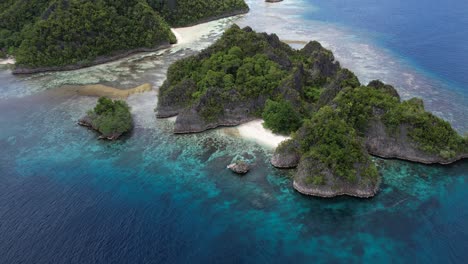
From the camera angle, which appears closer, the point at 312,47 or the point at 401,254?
the point at 401,254

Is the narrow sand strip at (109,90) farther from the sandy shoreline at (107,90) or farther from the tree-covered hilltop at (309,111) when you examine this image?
the tree-covered hilltop at (309,111)

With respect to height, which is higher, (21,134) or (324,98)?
(324,98)

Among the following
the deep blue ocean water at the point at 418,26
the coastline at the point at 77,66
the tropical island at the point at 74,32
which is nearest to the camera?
the deep blue ocean water at the point at 418,26

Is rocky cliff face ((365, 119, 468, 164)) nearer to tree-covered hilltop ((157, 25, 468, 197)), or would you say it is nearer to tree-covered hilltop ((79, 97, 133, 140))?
tree-covered hilltop ((157, 25, 468, 197))

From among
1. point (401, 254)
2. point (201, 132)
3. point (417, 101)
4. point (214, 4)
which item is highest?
point (214, 4)

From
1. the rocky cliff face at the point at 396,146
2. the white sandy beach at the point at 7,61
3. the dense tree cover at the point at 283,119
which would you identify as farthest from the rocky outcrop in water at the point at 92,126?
the white sandy beach at the point at 7,61

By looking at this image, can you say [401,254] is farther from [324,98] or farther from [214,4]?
[214,4]

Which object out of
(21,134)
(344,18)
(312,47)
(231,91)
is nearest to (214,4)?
(344,18)

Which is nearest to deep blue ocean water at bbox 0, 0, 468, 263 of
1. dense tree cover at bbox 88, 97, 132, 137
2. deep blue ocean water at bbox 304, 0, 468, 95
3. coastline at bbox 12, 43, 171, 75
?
dense tree cover at bbox 88, 97, 132, 137

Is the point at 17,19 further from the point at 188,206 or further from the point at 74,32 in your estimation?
the point at 188,206
